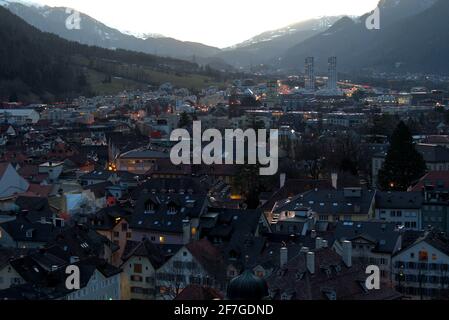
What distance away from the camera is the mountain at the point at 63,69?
107 meters

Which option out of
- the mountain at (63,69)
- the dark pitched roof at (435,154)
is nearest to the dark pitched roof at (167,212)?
the dark pitched roof at (435,154)

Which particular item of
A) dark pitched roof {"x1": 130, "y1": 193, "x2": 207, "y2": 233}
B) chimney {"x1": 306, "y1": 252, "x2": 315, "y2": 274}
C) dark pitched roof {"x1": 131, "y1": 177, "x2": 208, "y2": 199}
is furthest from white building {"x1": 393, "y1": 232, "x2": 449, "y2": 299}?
dark pitched roof {"x1": 131, "y1": 177, "x2": 208, "y2": 199}

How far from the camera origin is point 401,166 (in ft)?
117

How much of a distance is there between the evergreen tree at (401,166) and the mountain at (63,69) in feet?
234

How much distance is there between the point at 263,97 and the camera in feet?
393

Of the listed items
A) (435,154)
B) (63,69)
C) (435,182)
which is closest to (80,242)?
(435,182)

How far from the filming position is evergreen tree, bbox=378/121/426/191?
3566cm

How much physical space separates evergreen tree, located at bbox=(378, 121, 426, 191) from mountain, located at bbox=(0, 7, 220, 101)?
234ft

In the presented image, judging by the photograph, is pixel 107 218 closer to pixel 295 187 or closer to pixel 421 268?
pixel 295 187

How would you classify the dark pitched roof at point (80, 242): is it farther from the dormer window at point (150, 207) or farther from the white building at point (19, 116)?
the white building at point (19, 116)

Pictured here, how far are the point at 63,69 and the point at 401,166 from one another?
83.0 meters

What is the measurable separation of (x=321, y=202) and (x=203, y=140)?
28.7 metres

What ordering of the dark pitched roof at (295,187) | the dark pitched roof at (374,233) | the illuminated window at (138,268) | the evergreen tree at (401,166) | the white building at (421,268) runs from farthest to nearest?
the evergreen tree at (401,166) < the dark pitched roof at (295,187) < the dark pitched roof at (374,233) < the illuminated window at (138,268) < the white building at (421,268)
